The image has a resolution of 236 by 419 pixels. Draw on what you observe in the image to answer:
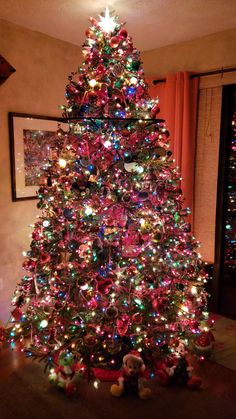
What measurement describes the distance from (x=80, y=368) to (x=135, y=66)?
2.01 meters

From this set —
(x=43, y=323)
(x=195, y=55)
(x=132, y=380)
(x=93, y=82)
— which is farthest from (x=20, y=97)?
(x=132, y=380)

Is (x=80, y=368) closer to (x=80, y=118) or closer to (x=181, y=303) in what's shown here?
(x=181, y=303)

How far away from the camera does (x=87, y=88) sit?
2.14 meters

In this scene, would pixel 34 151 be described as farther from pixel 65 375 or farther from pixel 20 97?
pixel 65 375

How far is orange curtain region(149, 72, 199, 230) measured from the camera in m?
3.09

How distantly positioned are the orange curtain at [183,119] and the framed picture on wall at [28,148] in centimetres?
113

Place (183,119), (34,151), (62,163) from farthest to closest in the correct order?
(183,119), (34,151), (62,163)

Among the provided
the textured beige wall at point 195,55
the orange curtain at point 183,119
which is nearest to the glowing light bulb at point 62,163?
the orange curtain at point 183,119

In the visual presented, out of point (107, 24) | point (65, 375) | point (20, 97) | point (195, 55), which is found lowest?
point (65, 375)

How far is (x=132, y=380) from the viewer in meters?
2.07

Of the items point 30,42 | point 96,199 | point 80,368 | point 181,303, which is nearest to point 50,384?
point 80,368

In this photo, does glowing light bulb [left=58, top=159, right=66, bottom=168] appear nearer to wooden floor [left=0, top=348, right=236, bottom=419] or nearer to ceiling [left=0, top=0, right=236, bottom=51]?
ceiling [left=0, top=0, right=236, bottom=51]

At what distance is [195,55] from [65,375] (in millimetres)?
2926

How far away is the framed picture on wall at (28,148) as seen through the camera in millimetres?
2838
